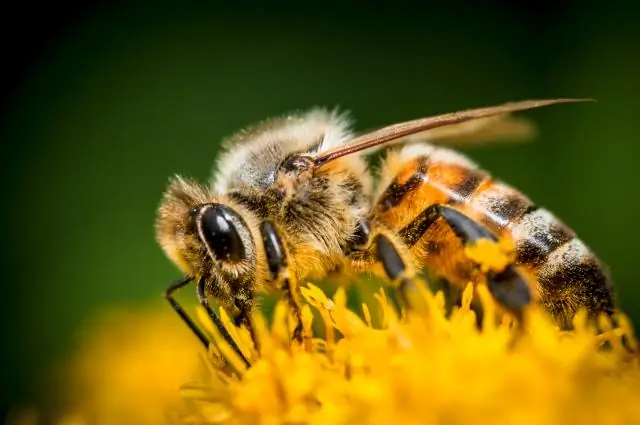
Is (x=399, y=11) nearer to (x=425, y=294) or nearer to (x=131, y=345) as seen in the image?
(x=131, y=345)

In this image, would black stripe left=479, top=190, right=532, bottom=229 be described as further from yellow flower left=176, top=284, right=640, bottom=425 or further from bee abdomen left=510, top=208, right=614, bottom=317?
yellow flower left=176, top=284, right=640, bottom=425

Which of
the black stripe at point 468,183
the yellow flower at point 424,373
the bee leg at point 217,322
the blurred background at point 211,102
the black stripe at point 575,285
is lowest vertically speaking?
the yellow flower at point 424,373

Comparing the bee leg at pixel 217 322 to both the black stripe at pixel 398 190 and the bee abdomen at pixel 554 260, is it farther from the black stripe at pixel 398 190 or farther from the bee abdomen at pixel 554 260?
the bee abdomen at pixel 554 260

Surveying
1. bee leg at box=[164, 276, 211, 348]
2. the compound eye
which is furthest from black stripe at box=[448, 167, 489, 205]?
bee leg at box=[164, 276, 211, 348]

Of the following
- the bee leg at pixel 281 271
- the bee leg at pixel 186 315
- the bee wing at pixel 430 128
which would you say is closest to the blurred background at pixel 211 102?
the bee wing at pixel 430 128

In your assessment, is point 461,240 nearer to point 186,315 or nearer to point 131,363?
point 186,315

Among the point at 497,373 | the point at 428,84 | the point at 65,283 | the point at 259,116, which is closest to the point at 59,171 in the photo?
the point at 65,283

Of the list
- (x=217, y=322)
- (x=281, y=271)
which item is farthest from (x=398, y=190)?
(x=217, y=322)
